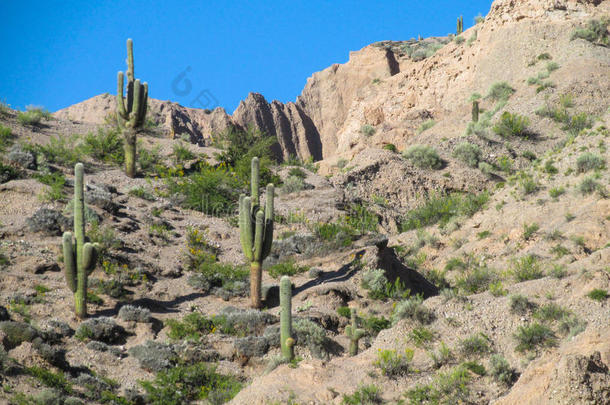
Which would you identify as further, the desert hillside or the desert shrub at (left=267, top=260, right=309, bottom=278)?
the desert shrub at (left=267, top=260, right=309, bottom=278)

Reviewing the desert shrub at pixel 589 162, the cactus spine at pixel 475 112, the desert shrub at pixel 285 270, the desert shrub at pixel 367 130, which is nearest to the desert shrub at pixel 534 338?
the desert shrub at pixel 285 270

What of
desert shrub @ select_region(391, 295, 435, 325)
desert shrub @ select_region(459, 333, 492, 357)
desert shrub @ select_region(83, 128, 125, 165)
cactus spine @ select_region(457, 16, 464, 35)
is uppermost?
cactus spine @ select_region(457, 16, 464, 35)

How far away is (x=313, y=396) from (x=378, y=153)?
19.0 meters

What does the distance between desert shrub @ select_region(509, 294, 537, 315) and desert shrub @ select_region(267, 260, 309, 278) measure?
21.8 feet

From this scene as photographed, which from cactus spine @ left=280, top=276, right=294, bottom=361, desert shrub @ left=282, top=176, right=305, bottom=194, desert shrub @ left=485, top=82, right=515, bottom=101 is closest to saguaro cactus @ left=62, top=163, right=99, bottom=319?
cactus spine @ left=280, top=276, right=294, bottom=361

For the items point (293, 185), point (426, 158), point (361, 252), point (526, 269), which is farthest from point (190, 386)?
point (426, 158)

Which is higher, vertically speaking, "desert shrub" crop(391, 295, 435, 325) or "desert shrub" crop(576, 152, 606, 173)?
"desert shrub" crop(576, 152, 606, 173)

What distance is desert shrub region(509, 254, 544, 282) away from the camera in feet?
56.0

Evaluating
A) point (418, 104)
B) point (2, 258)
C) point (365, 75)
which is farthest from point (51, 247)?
point (365, 75)

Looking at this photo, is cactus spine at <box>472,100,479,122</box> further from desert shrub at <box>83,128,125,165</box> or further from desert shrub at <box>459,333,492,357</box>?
desert shrub at <box>459,333,492,357</box>

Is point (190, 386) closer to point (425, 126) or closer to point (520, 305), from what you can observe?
point (520, 305)

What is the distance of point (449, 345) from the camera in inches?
459

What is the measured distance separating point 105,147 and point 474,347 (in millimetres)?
17637

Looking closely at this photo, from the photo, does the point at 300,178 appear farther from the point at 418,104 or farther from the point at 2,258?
the point at 418,104
